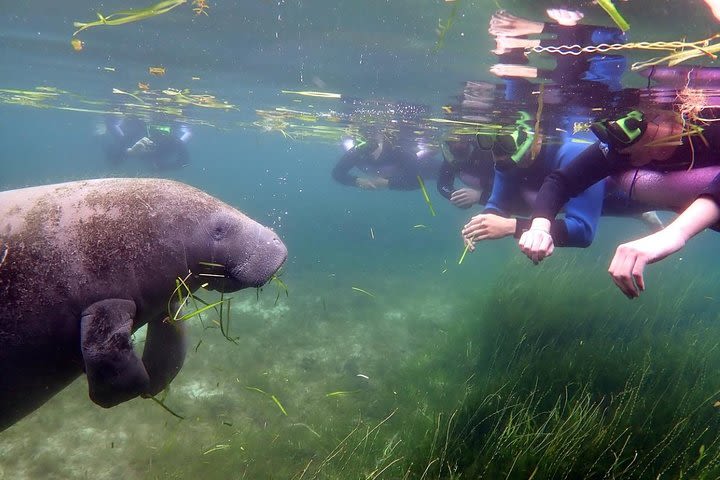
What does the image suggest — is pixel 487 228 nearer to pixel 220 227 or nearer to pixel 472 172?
pixel 220 227

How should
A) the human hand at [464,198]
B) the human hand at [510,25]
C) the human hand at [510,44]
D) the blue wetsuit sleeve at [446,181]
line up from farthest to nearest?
the blue wetsuit sleeve at [446,181]
the human hand at [464,198]
the human hand at [510,44]
the human hand at [510,25]

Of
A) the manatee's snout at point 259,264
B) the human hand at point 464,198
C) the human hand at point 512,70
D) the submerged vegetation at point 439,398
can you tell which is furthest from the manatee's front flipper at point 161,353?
the human hand at point 512,70

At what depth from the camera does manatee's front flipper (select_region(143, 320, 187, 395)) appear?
11.1 ft

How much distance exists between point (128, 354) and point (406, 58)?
34.3 ft

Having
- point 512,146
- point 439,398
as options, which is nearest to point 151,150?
point 439,398

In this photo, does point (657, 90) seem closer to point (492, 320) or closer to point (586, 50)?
point (586, 50)

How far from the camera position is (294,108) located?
64.4 ft

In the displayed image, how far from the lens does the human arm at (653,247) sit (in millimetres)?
2793

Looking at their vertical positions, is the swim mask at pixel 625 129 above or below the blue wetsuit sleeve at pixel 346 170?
above

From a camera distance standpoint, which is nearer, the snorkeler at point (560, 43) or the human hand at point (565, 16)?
the human hand at point (565, 16)

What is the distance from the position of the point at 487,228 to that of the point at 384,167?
589 inches

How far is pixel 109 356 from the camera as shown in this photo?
2459mm

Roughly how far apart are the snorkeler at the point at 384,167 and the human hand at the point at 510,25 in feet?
29.8

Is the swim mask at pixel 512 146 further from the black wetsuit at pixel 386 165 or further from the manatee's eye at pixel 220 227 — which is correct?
the black wetsuit at pixel 386 165
